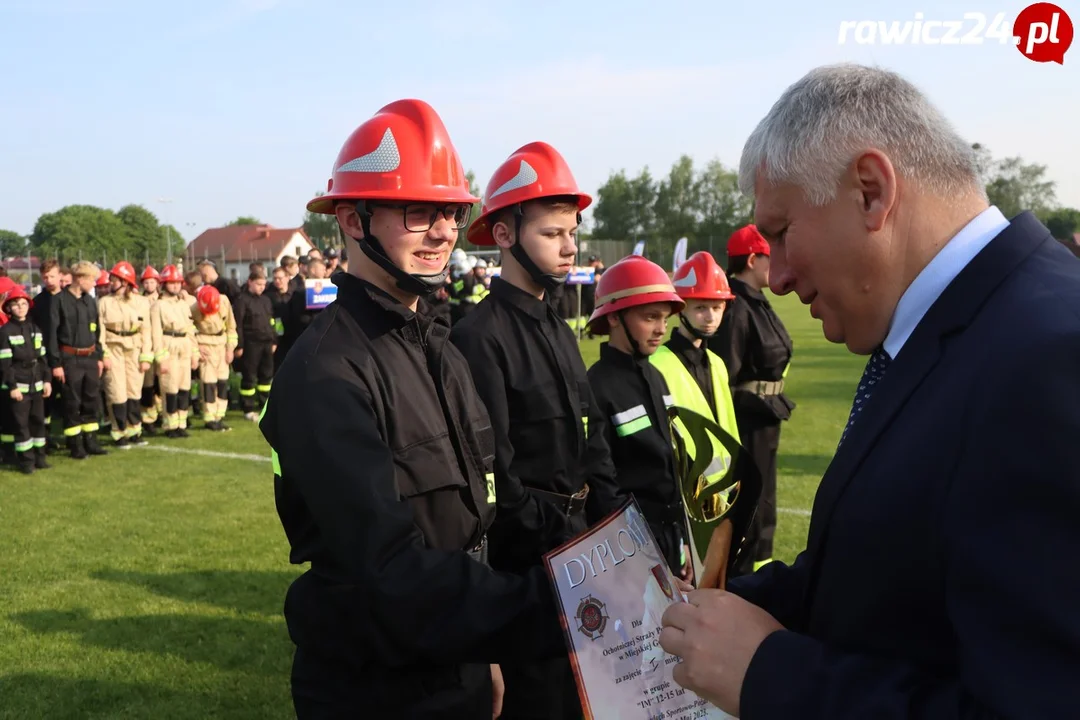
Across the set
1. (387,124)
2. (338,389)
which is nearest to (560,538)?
(338,389)

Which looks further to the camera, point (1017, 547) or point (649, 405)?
point (649, 405)

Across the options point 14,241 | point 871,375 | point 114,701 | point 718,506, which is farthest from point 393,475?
point 14,241

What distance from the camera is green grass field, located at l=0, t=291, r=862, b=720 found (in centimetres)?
522

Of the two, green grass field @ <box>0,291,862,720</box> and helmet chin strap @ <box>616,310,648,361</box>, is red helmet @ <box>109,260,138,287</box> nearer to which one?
green grass field @ <box>0,291,862,720</box>

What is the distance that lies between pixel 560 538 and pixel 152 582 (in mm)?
5268

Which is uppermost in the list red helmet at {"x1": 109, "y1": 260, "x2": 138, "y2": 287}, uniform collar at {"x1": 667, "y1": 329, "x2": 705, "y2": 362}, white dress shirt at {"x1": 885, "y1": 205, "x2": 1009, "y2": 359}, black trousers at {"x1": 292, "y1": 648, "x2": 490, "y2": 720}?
red helmet at {"x1": 109, "y1": 260, "x2": 138, "y2": 287}

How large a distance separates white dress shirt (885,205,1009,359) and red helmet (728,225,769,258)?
5349 millimetres

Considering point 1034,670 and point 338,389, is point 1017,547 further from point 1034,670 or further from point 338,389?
point 338,389

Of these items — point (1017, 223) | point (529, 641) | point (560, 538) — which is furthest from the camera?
point (560, 538)

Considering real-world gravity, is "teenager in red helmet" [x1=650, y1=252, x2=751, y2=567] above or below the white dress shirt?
below

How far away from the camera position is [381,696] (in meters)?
2.29

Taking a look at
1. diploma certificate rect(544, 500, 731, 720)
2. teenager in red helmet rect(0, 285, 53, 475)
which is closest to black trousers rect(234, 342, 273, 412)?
teenager in red helmet rect(0, 285, 53, 475)

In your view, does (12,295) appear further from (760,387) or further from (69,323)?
(760,387)

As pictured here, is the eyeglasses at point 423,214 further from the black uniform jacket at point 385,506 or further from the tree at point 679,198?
the tree at point 679,198
